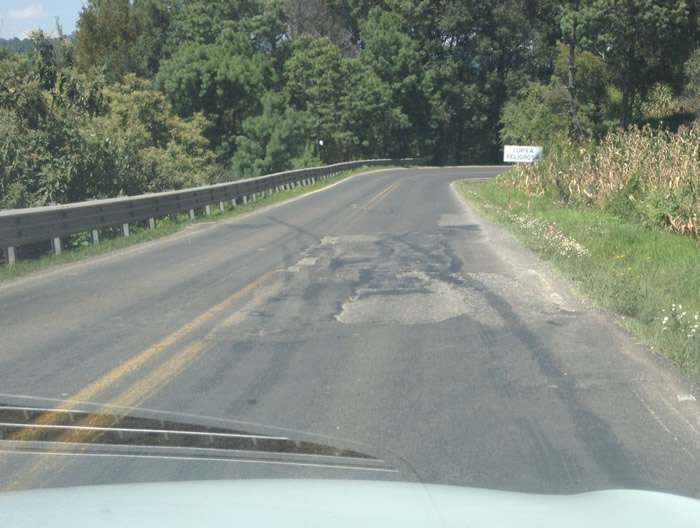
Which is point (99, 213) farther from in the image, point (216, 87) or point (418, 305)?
point (216, 87)

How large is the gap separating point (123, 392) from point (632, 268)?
8.34 meters

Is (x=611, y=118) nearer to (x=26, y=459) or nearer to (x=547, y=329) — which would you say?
(x=547, y=329)

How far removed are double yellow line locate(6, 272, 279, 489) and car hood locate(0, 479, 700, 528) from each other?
1813mm

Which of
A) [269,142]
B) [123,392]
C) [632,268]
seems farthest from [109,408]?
[269,142]

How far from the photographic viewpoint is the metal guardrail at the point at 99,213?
14391mm

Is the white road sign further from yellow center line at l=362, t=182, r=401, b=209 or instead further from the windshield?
yellow center line at l=362, t=182, r=401, b=209

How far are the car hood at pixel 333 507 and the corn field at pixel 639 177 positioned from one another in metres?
13.5

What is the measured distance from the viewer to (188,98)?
57.5 metres

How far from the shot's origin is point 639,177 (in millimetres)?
19172

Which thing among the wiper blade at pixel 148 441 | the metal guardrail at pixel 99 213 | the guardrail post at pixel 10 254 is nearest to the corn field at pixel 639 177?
the metal guardrail at pixel 99 213

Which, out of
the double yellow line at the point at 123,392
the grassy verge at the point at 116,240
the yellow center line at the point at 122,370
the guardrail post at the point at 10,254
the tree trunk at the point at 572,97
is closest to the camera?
the double yellow line at the point at 123,392

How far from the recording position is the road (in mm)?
4941

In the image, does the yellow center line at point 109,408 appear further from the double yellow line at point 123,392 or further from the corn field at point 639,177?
the corn field at point 639,177

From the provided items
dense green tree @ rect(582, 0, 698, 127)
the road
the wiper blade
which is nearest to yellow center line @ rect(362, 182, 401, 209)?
the road
